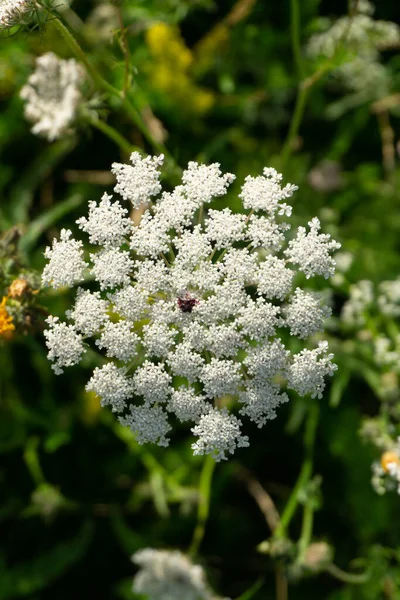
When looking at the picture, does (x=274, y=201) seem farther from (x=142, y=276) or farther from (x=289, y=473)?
(x=289, y=473)

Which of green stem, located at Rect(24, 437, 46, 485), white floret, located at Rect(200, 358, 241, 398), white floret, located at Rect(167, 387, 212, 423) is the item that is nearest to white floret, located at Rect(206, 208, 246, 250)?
white floret, located at Rect(200, 358, 241, 398)

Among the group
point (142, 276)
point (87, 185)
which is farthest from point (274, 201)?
point (87, 185)

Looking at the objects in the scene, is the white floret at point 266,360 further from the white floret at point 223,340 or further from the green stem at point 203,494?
the green stem at point 203,494

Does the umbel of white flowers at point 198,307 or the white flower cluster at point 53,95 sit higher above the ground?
the white flower cluster at point 53,95

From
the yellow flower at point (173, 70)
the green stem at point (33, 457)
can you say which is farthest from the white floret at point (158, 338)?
the yellow flower at point (173, 70)

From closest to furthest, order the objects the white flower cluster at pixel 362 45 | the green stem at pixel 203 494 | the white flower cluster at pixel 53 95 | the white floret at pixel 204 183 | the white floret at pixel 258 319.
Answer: the white floret at pixel 258 319
the white floret at pixel 204 183
the white flower cluster at pixel 53 95
the green stem at pixel 203 494
the white flower cluster at pixel 362 45

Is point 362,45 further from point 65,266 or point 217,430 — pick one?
point 217,430

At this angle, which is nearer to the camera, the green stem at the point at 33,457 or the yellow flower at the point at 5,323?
the yellow flower at the point at 5,323
